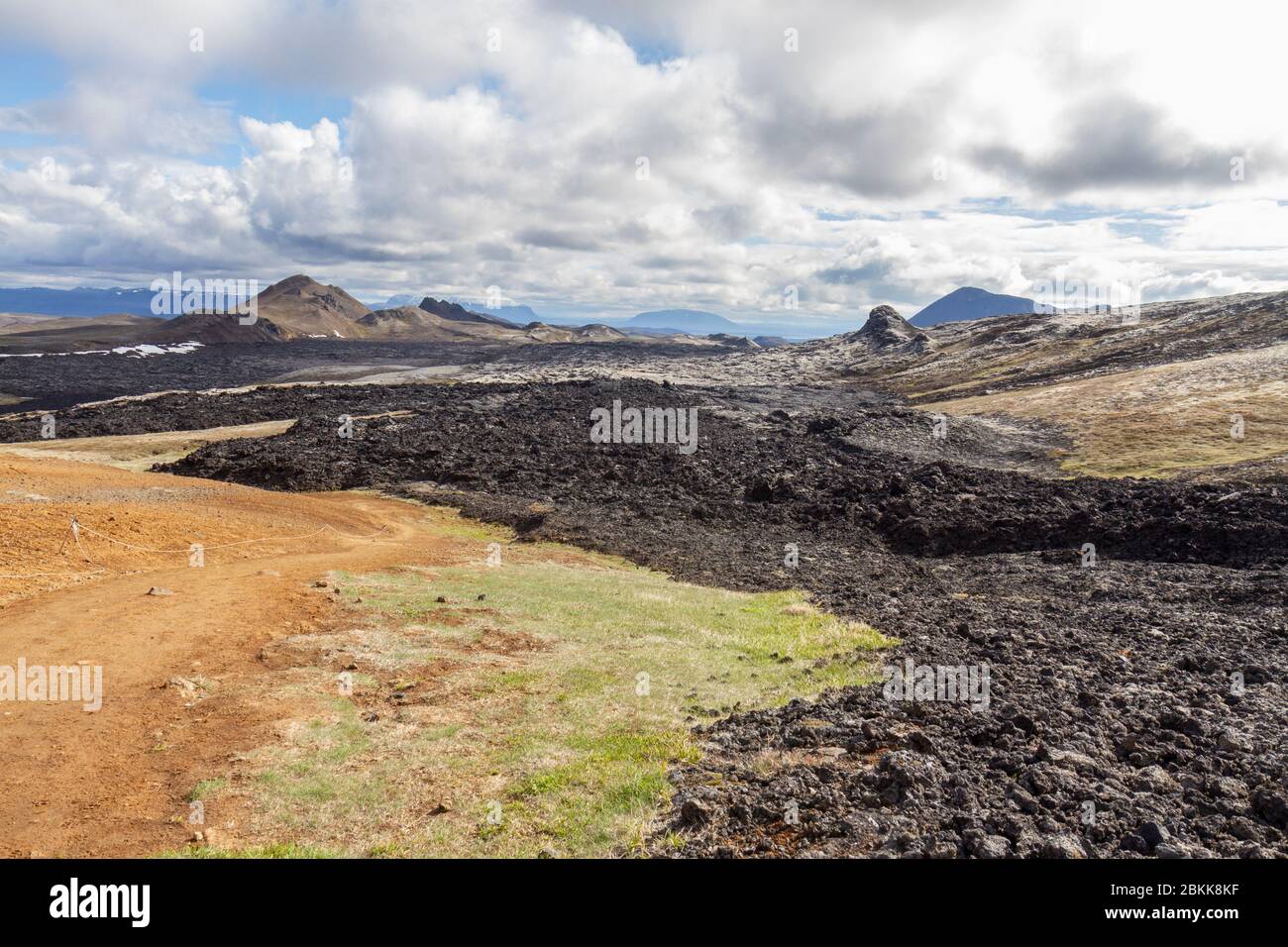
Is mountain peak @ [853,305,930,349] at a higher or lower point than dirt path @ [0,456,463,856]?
higher

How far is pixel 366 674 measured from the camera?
664 inches

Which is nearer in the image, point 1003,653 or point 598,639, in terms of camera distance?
point 1003,653

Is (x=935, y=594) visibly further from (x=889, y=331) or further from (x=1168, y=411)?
(x=889, y=331)

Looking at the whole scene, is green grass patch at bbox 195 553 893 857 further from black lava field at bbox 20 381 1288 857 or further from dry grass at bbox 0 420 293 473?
dry grass at bbox 0 420 293 473

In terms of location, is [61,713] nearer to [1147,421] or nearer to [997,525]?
[997,525]

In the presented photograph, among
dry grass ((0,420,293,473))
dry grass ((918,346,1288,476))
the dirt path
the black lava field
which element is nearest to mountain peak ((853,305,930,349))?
dry grass ((918,346,1288,476))

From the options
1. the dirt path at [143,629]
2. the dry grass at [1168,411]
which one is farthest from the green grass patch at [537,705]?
the dry grass at [1168,411]

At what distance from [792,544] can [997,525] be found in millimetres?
9383

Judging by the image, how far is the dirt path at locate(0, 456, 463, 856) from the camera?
36.1ft
